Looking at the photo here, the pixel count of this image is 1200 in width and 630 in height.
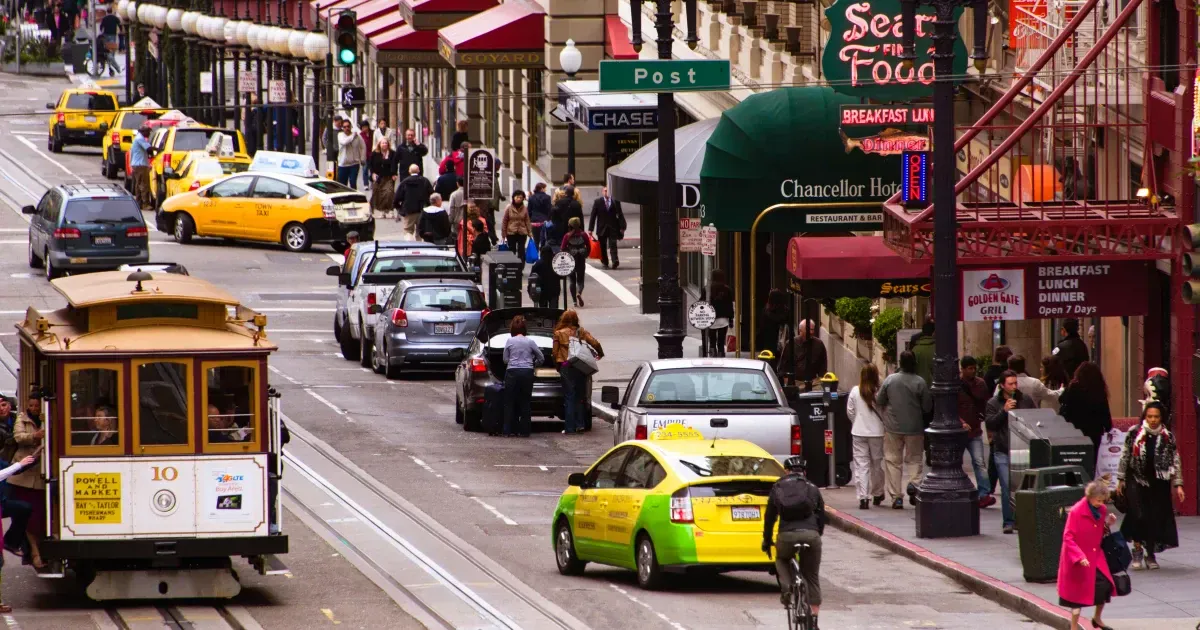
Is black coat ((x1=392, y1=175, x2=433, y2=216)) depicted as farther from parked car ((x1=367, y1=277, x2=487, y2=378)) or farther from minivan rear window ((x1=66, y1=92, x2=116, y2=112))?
minivan rear window ((x1=66, y1=92, x2=116, y2=112))

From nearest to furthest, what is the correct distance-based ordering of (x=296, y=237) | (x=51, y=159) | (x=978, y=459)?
(x=978, y=459), (x=296, y=237), (x=51, y=159)

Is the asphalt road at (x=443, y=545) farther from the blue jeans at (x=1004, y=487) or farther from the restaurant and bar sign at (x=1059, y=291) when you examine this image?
the restaurant and bar sign at (x=1059, y=291)

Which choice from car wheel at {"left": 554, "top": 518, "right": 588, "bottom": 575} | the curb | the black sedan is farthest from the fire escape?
the black sedan

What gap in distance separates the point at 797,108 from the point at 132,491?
13993 mm

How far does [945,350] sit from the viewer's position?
799 inches

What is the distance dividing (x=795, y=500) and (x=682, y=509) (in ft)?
5.21

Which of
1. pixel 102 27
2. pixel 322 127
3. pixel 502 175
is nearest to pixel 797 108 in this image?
pixel 502 175

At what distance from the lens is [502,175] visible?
5628cm

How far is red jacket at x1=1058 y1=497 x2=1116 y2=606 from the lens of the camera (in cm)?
1538

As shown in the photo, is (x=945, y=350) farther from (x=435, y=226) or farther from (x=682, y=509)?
(x=435, y=226)

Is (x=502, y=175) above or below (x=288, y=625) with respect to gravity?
above

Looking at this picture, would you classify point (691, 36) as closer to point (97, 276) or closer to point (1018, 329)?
point (1018, 329)

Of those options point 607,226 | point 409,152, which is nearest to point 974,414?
point 607,226

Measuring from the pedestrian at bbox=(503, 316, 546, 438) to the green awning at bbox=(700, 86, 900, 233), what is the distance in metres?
3.33
